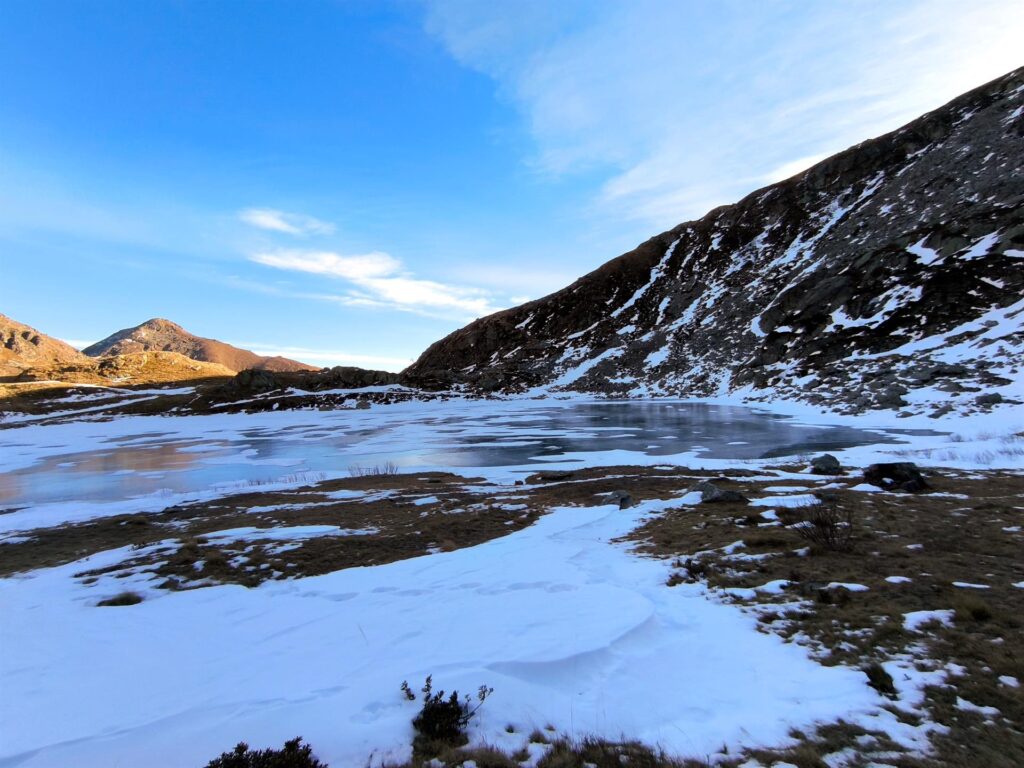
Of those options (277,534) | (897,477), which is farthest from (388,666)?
(897,477)

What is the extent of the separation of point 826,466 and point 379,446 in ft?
69.3

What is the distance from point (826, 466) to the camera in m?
13.1

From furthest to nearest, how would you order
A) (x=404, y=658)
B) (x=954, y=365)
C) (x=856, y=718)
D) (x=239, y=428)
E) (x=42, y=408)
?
(x=42, y=408) < (x=239, y=428) < (x=954, y=365) < (x=404, y=658) < (x=856, y=718)

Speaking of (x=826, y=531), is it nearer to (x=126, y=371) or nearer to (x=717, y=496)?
(x=717, y=496)

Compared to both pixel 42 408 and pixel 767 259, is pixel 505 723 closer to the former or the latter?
pixel 767 259

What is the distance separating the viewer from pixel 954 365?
2675 cm

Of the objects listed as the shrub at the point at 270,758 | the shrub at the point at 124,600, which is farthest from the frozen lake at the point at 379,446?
the shrub at the point at 270,758

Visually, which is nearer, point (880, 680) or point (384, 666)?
point (880, 680)

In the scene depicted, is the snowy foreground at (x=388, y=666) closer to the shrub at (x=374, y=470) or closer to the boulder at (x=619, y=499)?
the boulder at (x=619, y=499)

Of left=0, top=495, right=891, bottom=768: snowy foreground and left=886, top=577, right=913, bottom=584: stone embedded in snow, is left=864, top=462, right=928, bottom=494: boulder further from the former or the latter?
left=0, top=495, right=891, bottom=768: snowy foreground

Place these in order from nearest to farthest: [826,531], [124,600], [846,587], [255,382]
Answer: [846,587] < [124,600] < [826,531] < [255,382]

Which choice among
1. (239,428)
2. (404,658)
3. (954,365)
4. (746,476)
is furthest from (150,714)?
(239,428)

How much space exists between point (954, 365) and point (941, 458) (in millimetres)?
18203

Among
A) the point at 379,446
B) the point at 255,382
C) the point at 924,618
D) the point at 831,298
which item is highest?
the point at 831,298
